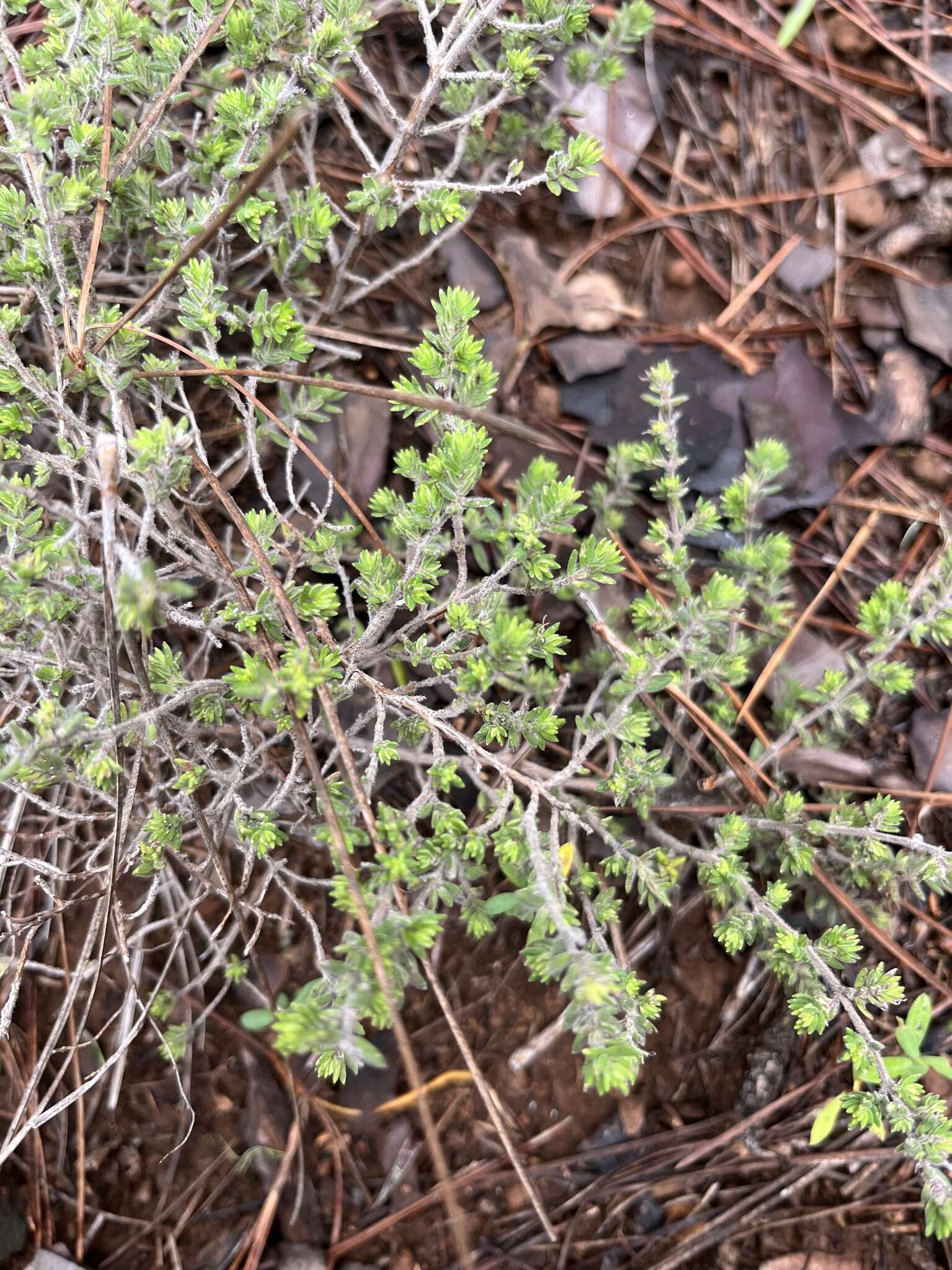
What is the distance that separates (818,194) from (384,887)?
308cm

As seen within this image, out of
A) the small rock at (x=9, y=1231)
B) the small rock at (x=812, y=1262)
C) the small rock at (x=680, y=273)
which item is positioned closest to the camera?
the small rock at (x=9, y=1231)

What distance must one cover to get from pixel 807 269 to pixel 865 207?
353 mm

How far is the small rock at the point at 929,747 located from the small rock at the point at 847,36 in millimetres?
2549

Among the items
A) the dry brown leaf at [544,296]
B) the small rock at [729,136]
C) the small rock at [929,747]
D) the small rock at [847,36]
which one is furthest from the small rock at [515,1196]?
the small rock at [847,36]

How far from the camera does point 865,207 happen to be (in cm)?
341

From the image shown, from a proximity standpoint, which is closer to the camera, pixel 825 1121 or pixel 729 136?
pixel 825 1121

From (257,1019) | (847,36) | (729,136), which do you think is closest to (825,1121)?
(257,1019)

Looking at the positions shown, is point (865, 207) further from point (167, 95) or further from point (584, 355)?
point (167, 95)

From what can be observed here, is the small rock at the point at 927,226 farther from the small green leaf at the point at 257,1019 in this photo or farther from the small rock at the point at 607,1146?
the small green leaf at the point at 257,1019

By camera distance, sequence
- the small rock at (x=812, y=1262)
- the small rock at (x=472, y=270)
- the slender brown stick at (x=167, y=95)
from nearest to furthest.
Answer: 1. the slender brown stick at (x=167, y=95)
2. the small rock at (x=812, y=1262)
3. the small rock at (x=472, y=270)

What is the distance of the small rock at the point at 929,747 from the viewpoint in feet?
9.96

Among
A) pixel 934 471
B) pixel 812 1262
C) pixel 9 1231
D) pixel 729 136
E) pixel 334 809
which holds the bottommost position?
pixel 812 1262

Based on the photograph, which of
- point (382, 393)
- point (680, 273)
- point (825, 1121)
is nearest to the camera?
point (382, 393)

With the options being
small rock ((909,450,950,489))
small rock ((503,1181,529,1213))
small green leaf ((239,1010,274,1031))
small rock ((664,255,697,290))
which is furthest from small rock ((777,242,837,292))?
small rock ((503,1181,529,1213))
